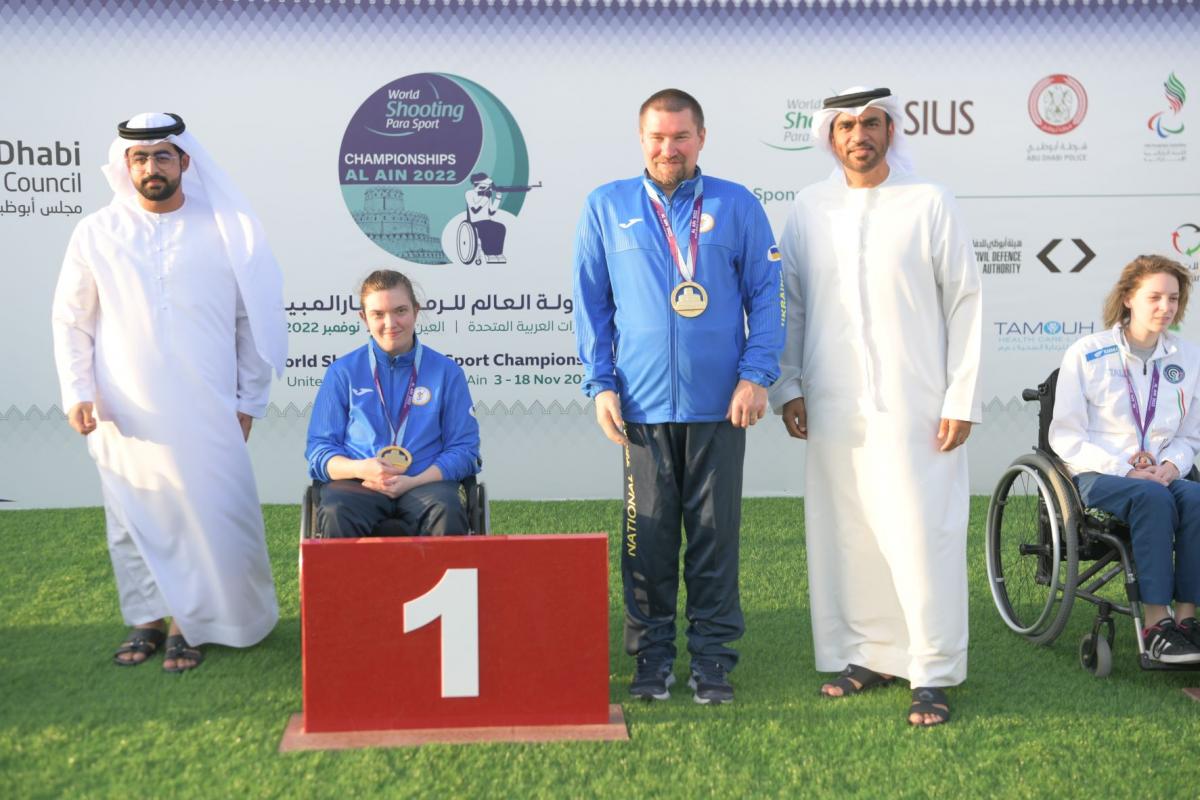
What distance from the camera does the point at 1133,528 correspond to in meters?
3.57

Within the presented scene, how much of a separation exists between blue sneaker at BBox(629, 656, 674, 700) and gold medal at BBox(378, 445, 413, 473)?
916 millimetres

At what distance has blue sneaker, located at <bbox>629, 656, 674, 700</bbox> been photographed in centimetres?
346

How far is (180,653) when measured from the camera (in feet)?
12.5

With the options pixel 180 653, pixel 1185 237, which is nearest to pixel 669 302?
pixel 180 653

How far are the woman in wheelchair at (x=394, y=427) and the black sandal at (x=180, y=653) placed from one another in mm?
723

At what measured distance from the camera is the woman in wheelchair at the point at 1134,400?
3.71 meters

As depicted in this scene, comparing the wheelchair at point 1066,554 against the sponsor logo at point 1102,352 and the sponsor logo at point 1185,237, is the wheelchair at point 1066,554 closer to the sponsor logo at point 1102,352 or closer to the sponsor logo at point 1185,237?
the sponsor logo at point 1102,352

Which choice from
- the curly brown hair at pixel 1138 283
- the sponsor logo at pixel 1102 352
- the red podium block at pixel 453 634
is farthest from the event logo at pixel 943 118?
the red podium block at pixel 453 634

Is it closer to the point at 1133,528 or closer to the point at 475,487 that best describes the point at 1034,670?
the point at 1133,528

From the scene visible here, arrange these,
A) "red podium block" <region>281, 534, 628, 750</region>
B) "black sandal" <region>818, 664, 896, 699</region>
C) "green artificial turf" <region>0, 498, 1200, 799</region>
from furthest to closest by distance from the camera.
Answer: "black sandal" <region>818, 664, 896, 699</region> < "red podium block" <region>281, 534, 628, 750</region> < "green artificial turf" <region>0, 498, 1200, 799</region>

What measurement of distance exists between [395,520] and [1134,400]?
239cm

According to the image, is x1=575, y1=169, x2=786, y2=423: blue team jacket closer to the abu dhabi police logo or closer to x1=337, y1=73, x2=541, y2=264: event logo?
x1=337, y1=73, x2=541, y2=264: event logo

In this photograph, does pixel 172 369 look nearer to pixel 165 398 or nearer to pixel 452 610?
pixel 165 398

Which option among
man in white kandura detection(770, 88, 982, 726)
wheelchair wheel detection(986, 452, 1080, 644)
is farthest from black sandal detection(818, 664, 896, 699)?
wheelchair wheel detection(986, 452, 1080, 644)
